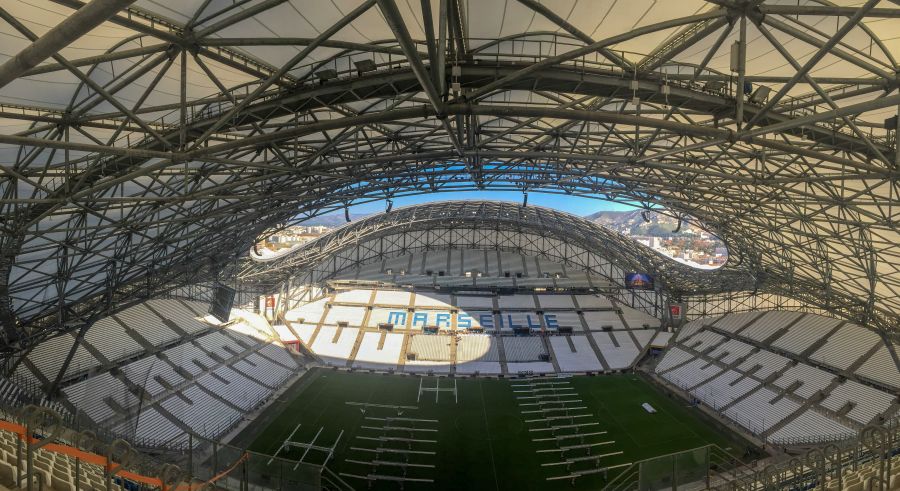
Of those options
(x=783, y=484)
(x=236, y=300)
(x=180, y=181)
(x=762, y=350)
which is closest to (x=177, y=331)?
(x=236, y=300)

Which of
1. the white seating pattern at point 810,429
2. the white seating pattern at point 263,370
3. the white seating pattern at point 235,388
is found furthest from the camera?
the white seating pattern at point 263,370

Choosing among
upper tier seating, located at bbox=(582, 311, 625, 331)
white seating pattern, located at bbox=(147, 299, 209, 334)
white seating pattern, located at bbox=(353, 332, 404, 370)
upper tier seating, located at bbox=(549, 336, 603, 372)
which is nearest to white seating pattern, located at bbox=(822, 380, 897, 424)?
upper tier seating, located at bbox=(549, 336, 603, 372)

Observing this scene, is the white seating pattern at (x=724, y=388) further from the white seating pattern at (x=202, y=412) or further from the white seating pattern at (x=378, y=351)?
the white seating pattern at (x=202, y=412)

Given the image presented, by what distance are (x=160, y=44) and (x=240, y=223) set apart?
60.2ft

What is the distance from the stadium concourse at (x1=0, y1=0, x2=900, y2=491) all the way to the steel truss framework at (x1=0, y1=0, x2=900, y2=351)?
122 millimetres

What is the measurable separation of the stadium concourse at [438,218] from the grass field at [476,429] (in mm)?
254

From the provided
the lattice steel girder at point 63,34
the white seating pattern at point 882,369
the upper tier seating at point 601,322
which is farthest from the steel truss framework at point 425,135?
the upper tier seating at point 601,322

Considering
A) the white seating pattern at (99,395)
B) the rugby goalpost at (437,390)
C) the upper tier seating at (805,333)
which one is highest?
the upper tier seating at (805,333)

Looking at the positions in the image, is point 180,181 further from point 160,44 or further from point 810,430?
point 810,430

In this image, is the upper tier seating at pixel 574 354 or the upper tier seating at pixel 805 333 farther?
the upper tier seating at pixel 574 354

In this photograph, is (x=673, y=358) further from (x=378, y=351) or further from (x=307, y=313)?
(x=307, y=313)

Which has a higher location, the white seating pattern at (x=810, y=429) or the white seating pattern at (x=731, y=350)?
the white seating pattern at (x=731, y=350)

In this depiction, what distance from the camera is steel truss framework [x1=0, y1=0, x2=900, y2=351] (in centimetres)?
858

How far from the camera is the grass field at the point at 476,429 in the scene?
22922 mm
